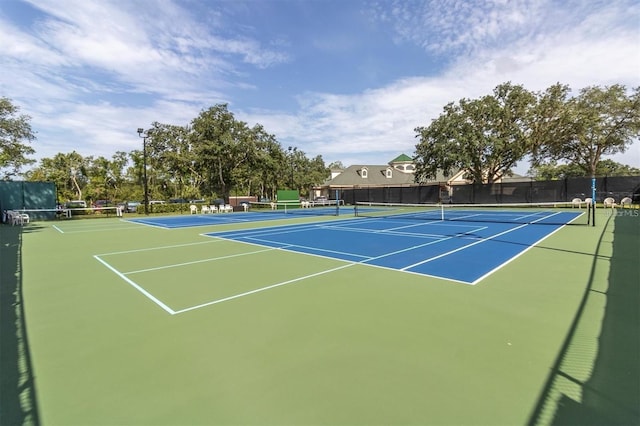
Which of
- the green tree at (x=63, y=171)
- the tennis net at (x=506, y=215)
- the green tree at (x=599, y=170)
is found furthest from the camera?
the green tree at (x=599, y=170)

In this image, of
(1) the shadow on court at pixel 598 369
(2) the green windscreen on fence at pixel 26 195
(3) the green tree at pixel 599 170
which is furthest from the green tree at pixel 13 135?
(3) the green tree at pixel 599 170

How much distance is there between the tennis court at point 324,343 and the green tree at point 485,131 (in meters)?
24.4

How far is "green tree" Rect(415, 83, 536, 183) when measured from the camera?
2909 cm

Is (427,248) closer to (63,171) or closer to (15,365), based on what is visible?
(15,365)

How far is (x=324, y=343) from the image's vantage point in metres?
3.46

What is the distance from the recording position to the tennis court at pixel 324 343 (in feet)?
8.00

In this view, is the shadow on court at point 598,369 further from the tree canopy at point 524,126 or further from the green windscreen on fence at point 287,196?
the green windscreen on fence at point 287,196

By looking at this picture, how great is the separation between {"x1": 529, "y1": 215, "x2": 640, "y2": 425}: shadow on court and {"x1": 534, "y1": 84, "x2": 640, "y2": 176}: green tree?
31120 mm

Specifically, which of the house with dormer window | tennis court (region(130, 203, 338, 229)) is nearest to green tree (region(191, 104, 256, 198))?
tennis court (region(130, 203, 338, 229))

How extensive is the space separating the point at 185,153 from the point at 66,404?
3627 cm

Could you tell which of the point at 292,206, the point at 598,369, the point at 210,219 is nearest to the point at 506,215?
the point at 210,219

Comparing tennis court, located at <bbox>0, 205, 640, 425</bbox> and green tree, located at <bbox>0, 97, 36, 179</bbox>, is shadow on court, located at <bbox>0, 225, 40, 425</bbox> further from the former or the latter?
green tree, located at <bbox>0, 97, 36, 179</bbox>

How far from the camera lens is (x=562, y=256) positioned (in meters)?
7.64

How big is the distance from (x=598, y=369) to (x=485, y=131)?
104ft
